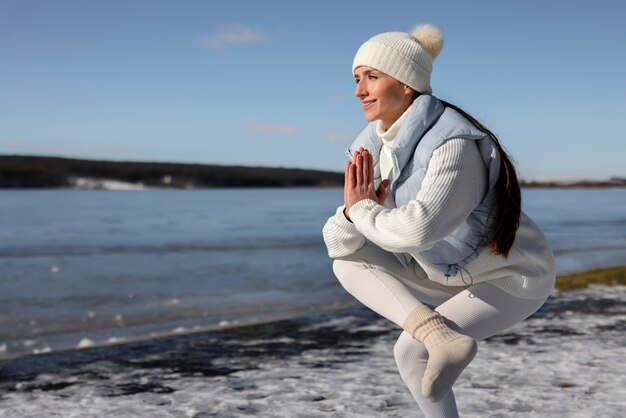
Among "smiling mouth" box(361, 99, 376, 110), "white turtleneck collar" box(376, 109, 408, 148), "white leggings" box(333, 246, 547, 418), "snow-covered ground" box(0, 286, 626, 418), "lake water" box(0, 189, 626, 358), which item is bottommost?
"lake water" box(0, 189, 626, 358)

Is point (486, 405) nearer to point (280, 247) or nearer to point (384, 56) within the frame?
point (384, 56)

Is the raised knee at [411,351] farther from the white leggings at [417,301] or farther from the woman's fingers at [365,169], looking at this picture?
the woman's fingers at [365,169]

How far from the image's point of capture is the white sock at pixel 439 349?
2.60 m

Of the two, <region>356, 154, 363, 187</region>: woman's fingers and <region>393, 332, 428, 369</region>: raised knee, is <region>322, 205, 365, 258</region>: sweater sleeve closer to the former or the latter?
<region>356, 154, 363, 187</region>: woman's fingers

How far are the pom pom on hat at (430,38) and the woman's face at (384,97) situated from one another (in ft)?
0.78

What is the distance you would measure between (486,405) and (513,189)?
6.94ft

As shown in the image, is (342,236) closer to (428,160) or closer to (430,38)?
(428,160)

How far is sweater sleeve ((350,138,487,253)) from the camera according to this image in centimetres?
250

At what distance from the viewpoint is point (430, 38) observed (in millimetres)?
2965

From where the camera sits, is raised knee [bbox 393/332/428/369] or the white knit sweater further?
raised knee [bbox 393/332/428/369]

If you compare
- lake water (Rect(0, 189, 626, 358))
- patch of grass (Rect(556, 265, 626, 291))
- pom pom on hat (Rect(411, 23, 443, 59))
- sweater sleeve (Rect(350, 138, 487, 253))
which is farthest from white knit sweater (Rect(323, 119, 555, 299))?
patch of grass (Rect(556, 265, 626, 291))

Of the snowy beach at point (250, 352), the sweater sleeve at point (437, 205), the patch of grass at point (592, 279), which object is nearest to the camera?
the sweater sleeve at point (437, 205)

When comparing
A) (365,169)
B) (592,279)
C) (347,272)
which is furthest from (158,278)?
(365,169)

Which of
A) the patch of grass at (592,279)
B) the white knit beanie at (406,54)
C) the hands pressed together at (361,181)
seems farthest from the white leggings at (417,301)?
the patch of grass at (592,279)
